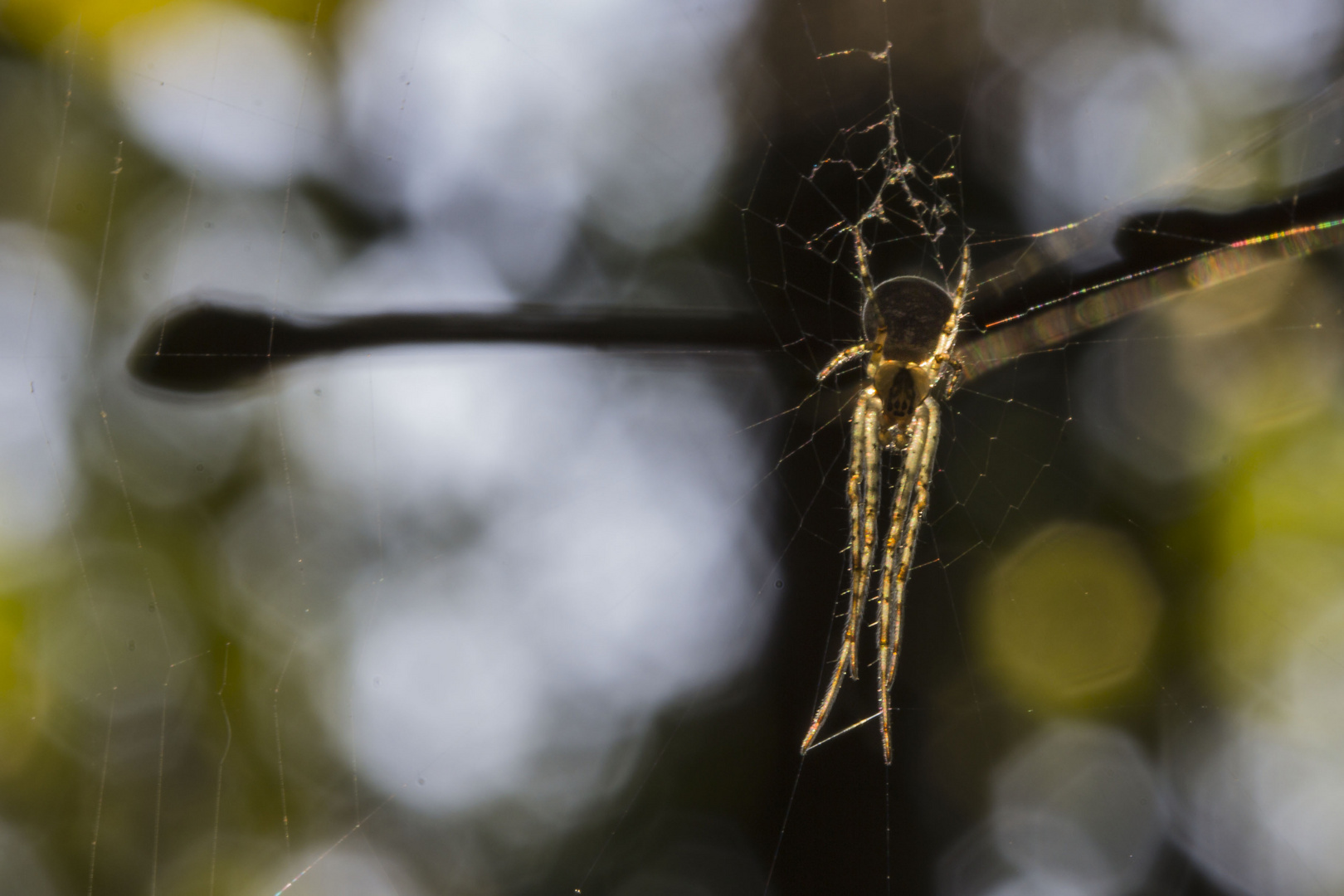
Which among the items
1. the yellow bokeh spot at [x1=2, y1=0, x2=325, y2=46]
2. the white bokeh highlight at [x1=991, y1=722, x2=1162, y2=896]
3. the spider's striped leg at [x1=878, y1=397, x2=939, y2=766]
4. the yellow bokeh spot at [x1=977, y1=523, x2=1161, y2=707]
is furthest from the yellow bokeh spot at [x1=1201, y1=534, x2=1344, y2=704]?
the yellow bokeh spot at [x1=2, y1=0, x2=325, y2=46]

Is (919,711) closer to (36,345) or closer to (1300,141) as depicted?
(1300,141)

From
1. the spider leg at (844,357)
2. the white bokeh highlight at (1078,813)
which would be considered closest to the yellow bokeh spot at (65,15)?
the spider leg at (844,357)

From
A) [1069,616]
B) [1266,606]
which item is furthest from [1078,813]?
[1266,606]

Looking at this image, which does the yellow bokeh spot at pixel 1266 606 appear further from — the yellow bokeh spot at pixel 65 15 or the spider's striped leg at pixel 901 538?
the yellow bokeh spot at pixel 65 15

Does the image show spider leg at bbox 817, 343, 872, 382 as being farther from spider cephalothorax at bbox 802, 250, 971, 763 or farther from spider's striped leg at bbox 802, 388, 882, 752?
spider's striped leg at bbox 802, 388, 882, 752

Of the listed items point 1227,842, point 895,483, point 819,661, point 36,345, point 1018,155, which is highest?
point 1018,155

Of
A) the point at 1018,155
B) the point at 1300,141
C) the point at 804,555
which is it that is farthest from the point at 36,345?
the point at 1018,155

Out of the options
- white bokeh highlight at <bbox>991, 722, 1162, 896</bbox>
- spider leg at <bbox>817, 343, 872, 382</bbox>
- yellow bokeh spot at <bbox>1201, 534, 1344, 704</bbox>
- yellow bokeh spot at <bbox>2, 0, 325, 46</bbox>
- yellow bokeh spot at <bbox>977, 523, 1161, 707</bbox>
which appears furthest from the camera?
white bokeh highlight at <bbox>991, 722, 1162, 896</bbox>
